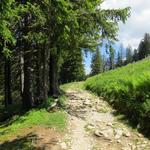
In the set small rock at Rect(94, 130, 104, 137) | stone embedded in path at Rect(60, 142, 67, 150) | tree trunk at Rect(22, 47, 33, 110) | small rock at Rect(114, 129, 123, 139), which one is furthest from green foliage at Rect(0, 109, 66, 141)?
tree trunk at Rect(22, 47, 33, 110)

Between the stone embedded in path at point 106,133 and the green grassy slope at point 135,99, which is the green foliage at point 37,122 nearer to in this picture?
the stone embedded in path at point 106,133

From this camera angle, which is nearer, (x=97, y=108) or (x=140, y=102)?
(x=140, y=102)

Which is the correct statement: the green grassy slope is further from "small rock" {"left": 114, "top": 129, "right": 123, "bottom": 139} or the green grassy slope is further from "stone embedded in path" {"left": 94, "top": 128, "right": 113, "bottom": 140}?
"stone embedded in path" {"left": 94, "top": 128, "right": 113, "bottom": 140}

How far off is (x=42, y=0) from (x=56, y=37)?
5882 millimetres

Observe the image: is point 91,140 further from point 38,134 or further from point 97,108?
point 97,108

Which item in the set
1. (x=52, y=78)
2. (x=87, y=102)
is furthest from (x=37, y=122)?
(x=52, y=78)

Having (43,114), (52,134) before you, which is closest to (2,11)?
(52,134)

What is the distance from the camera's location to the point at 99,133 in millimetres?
15773

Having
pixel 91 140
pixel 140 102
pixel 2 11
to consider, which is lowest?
pixel 91 140

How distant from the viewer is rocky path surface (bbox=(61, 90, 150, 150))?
1435 centimetres

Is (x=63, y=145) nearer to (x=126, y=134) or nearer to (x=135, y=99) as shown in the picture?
(x=126, y=134)

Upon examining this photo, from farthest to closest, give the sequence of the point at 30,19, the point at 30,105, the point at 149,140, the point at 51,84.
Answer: the point at 51,84
the point at 30,105
the point at 30,19
the point at 149,140

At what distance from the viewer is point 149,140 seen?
14.4m

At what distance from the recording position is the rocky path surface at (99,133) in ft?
47.1
